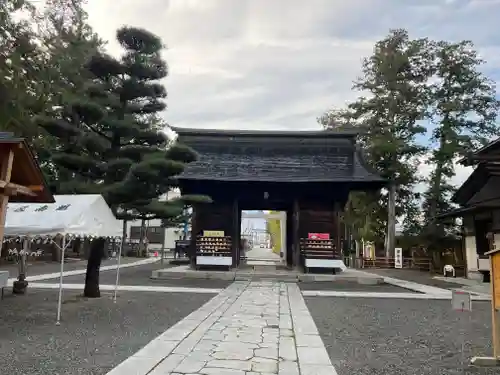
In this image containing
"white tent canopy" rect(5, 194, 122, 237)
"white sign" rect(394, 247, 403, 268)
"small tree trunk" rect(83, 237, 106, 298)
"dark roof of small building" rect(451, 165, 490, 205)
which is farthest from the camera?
"white sign" rect(394, 247, 403, 268)

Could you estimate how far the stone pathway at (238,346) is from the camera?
399cm

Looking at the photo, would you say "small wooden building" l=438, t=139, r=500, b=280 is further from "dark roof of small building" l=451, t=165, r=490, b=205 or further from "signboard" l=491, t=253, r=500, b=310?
"signboard" l=491, t=253, r=500, b=310

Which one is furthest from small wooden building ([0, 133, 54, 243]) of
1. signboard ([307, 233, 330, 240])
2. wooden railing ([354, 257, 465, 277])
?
wooden railing ([354, 257, 465, 277])

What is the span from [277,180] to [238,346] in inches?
400

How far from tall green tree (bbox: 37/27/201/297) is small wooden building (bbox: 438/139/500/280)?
10.4 meters

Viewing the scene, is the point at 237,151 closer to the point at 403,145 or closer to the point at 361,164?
the point at 361,164

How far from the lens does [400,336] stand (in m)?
5.93

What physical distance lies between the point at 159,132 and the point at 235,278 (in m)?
6.43

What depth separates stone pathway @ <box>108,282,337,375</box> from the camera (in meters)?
3.99

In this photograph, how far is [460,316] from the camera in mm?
7797

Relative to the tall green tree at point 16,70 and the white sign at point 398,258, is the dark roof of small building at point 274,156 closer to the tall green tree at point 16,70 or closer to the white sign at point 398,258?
the tall green tree at point 16,70

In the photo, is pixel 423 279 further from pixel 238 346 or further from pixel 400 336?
pixel 238 346

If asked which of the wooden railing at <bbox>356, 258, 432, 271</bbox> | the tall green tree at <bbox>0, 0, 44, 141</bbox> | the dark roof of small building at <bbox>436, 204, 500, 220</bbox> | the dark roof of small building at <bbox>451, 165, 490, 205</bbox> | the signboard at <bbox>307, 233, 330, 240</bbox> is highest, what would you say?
the tall green tree at <bbox>0, 0, 44, 141</bbox>

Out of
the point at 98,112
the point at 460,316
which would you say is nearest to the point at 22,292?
the point at 98,112
